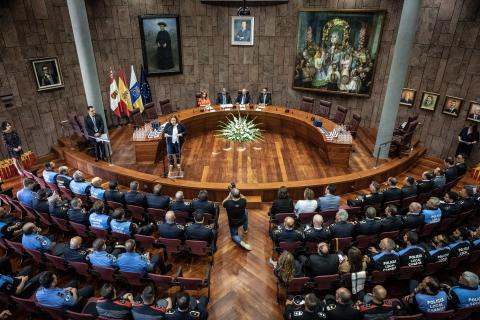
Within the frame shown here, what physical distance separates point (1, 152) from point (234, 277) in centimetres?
723

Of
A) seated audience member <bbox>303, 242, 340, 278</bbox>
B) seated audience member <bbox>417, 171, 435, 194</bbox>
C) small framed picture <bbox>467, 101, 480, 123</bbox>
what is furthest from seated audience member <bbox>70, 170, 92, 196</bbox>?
small framed picture <bbox>467, 101, 480, 123</bbox>

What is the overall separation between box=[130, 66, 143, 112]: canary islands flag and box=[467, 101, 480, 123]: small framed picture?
9546 millimetres

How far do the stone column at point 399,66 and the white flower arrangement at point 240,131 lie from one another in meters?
3.58

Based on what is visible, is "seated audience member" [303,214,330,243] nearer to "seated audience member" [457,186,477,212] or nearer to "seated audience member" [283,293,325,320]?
"seated audience member" [283,293,325,320]

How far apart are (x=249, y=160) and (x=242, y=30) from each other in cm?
552

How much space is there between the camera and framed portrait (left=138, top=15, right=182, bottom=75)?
420 inches

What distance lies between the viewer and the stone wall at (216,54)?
8.30 meters

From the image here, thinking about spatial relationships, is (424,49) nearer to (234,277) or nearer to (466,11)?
(466,11)

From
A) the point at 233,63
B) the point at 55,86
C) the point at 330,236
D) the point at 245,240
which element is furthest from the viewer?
the point at 233,63

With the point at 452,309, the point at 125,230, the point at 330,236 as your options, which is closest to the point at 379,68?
the point at 330,236

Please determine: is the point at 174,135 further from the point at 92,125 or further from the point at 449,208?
the point at 449,208

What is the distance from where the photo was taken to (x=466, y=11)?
814cm

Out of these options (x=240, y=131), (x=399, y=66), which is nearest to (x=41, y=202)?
(x=240, y=131)

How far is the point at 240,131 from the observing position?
32.4 ft
